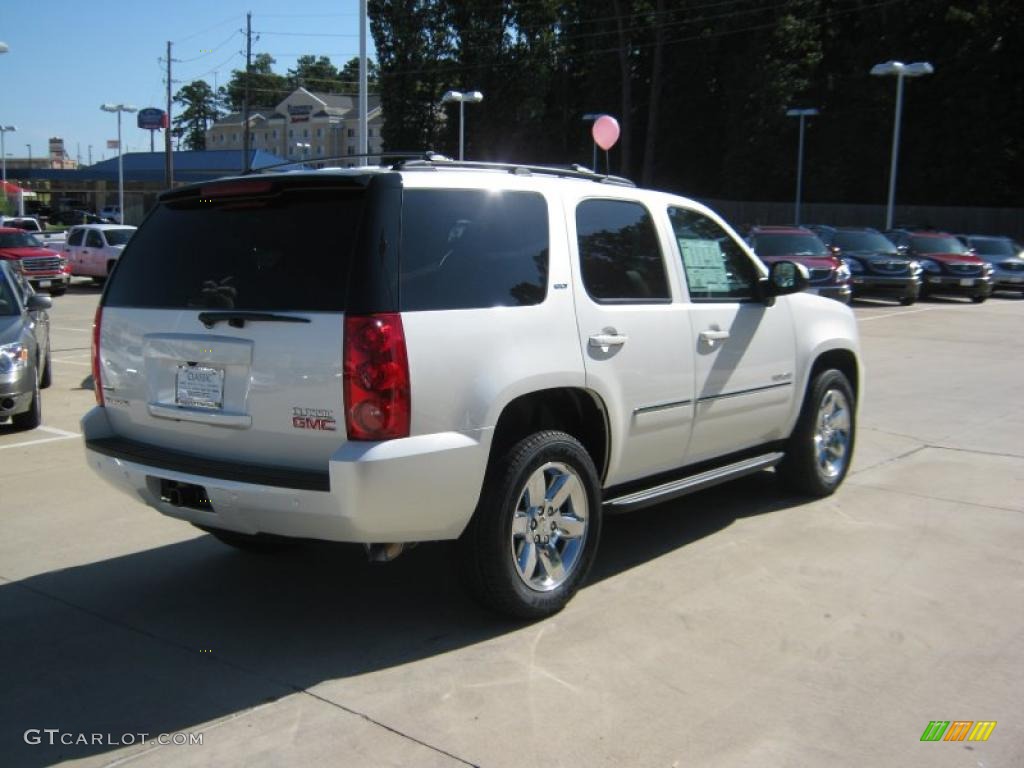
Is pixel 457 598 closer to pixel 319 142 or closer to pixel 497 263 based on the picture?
pixel 497 263

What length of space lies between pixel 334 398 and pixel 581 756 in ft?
5.25

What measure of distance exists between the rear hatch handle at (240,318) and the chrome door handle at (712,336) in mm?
2357

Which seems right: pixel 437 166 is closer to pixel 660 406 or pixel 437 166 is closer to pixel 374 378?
pixel 374 378

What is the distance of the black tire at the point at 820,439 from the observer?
6.45m

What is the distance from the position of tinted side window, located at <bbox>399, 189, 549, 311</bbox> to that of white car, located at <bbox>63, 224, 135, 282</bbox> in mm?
25584

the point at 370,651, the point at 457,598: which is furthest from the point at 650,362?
the point at 370,651

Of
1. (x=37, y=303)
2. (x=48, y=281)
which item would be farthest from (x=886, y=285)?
(x=48, y=281)

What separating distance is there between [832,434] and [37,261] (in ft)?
74.3

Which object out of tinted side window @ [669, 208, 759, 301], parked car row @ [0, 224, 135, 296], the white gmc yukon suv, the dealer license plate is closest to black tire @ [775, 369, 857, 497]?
tinted side window @ [669, 208, 759, 301]

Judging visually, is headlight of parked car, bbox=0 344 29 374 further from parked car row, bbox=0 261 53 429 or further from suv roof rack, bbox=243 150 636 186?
suv roof rack, bbox=243 150 636 186

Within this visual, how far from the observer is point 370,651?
4262 mm

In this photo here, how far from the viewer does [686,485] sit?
5.39m

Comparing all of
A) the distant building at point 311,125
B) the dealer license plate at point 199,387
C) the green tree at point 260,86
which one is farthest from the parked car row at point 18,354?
the green tree at point 260,86

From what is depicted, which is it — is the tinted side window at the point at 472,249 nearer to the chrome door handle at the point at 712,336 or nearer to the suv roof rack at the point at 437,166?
the suv roof rack at the point at 437,166
